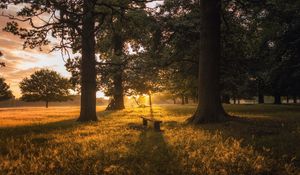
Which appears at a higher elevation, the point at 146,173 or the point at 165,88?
Result: the point at 165,88

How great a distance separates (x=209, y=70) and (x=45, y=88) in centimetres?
9131

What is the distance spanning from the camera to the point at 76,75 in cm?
3591

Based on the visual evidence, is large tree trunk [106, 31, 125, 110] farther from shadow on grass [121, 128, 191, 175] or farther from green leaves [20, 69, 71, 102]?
green leaves [20, 69, 71, 102]

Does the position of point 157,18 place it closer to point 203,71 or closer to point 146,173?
point 203,71

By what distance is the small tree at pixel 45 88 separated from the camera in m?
103

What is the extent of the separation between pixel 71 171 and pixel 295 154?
19.0ft

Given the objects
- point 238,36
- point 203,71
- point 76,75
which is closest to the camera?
point 203,71

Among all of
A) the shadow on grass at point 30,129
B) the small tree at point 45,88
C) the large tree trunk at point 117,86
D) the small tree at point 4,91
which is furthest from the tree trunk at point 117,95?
the small tree at point 4,91

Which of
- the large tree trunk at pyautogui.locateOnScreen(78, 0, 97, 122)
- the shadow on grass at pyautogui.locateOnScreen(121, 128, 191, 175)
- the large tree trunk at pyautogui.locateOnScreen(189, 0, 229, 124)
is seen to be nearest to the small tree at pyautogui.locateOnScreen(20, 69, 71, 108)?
the large tree trunk at pyautogui.locateOnScreen(78, 0, 97, 122)

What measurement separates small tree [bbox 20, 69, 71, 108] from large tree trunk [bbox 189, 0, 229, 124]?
89.0 m

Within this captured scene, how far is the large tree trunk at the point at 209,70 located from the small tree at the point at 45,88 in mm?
88976

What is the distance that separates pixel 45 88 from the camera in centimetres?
10331

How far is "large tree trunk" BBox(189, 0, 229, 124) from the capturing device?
18.5 metres

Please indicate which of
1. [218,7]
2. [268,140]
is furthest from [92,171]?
[218,7]
